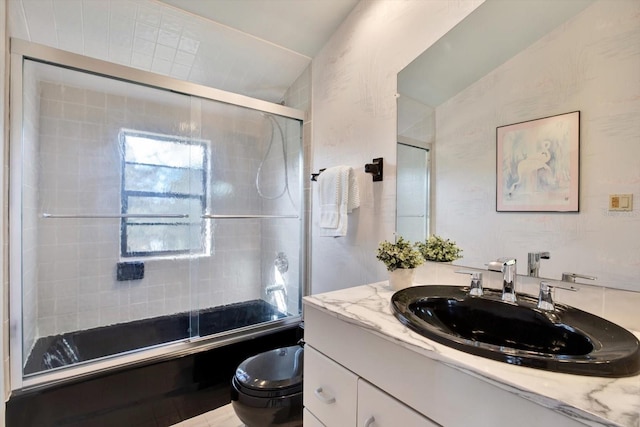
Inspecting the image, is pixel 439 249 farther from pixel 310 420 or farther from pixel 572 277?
pixel 310 420

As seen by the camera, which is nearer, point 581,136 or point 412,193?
point 581,136

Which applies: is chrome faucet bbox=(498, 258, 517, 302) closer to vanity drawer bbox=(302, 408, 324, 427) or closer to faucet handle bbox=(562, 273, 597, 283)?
faucet handle bbox=(562, 273, 597, 283)

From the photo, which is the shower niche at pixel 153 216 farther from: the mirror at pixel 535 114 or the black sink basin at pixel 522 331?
the black sink basin at pixel 522 331

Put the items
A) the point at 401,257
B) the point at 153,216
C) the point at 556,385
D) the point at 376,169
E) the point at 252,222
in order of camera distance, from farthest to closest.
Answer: the point at 252,222, the point at 153,216, the point at 376,169, the point at 401,257, the point at 556,385

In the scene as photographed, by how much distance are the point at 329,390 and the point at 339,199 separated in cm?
106

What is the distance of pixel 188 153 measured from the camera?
2.33m

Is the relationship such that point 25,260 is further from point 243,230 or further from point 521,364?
point 521,364

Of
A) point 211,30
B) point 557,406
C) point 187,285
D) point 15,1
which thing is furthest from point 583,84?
point 187,285

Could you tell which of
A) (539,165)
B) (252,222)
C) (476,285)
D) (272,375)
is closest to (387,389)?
(476,285)

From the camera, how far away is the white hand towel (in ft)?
5.94

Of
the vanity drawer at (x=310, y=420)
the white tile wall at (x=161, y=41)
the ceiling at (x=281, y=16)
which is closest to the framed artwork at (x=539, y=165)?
the vanity drawer at (x=310, y=420)

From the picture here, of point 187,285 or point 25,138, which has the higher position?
point 25,138

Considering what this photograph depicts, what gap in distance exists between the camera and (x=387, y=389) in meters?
0.84

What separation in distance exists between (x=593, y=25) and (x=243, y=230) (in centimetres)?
239
